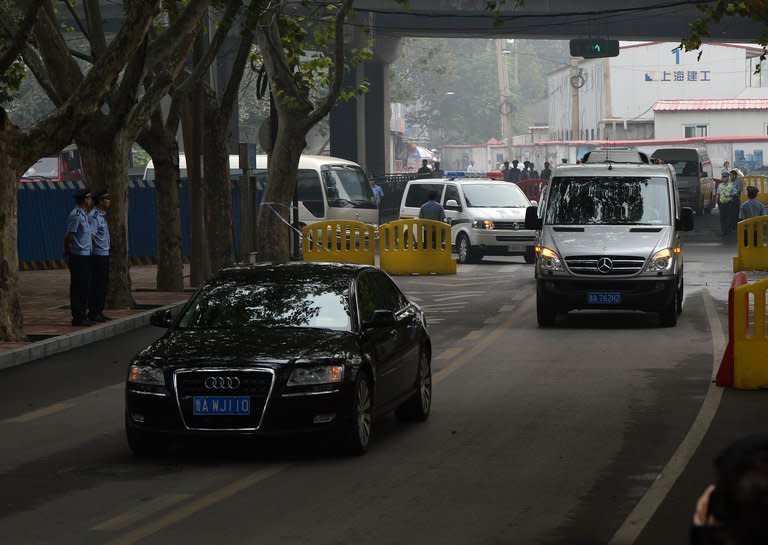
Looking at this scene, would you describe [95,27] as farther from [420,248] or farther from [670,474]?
[670,474]

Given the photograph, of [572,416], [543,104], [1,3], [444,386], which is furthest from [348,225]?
[543,104]

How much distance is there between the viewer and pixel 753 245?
30531mm

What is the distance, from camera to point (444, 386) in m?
14.3

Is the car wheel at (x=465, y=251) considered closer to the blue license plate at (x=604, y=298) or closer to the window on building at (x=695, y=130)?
the blue license plate at (x=604, y=298)

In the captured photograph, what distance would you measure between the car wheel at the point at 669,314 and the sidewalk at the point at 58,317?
22.8 feet

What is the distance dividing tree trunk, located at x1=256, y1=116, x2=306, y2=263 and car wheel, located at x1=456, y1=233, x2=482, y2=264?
13.3ft

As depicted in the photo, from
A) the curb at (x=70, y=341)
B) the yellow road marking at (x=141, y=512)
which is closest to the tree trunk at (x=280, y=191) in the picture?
the curb at (x=70, y=341)

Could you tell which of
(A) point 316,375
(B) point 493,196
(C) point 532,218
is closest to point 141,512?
(A) point 316,375

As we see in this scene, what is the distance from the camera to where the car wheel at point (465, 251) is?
34750 mm

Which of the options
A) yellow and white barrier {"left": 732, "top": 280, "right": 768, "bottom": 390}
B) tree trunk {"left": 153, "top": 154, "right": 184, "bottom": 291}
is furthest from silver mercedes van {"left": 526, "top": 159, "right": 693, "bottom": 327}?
tree trunk {"left": 153, "top": 154, "right": 184, "bottom": 291}

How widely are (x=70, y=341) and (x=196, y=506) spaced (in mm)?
10349

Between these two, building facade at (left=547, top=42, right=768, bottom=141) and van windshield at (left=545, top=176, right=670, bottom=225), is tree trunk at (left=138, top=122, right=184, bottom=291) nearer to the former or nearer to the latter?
van windshield at (left=545, top=176, right=670, bottom=225)

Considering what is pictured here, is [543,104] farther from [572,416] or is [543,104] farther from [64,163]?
[572,416]

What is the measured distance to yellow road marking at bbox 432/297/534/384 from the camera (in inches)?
596
